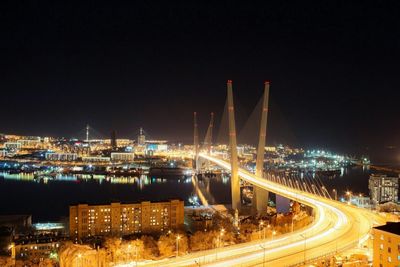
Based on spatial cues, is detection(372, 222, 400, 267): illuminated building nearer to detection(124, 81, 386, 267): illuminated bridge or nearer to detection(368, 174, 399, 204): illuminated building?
detection(124, 81, 386, 267): illuminated bridge

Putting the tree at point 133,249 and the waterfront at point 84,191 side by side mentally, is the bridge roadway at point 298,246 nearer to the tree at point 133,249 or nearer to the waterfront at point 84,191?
the tree at point 133,249

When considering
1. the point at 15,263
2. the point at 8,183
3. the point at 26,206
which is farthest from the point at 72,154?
the point at 15,263

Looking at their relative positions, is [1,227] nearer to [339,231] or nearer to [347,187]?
[339,231]

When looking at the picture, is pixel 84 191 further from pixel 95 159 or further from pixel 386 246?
pixel 95 159

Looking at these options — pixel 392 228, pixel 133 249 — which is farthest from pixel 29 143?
pixel 392 228

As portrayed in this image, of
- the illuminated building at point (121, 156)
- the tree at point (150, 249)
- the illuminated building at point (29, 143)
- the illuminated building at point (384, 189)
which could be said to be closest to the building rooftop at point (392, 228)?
the tree at point (150, 249)

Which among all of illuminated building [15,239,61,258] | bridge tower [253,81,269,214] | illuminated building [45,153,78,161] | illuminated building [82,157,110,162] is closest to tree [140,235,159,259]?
illuminated building [15,239,61,258]
